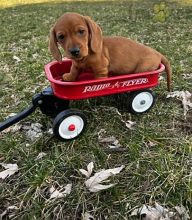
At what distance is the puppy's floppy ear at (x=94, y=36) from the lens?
10.7 ft

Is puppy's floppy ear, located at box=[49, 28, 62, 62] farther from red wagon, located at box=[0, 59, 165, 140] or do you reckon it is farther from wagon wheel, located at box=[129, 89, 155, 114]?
wagon wheel, located at box=[129, 89, 155, 114]

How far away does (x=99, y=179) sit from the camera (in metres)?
2.84

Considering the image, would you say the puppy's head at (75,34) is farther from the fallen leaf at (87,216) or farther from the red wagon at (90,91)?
the fallen leaf at (87,216)

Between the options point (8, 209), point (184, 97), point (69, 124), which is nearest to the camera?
point (8, 209)

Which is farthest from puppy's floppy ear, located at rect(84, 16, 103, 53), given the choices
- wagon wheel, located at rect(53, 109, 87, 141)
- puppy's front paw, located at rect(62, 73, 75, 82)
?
wagon wheel, located at rect(53, 109, 87, 141)

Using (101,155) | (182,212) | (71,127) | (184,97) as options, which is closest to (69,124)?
(71,127)

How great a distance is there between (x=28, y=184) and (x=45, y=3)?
10.3 m

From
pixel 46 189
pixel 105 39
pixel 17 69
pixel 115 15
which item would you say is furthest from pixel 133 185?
pixel 115 15

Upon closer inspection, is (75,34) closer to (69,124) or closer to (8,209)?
(69,124)

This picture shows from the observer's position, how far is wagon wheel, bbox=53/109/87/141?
10.6 ft

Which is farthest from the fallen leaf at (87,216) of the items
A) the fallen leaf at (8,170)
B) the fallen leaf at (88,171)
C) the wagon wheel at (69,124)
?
the wagon wheel at (69,124)

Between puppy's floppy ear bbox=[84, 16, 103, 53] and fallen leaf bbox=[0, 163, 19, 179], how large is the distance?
1220 millimetres

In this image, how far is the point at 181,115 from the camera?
12.3 ft

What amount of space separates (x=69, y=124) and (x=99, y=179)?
0.65 m
